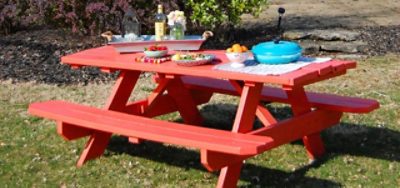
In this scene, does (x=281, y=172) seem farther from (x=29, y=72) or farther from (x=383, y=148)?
(x=29, y=72)

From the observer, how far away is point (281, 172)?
486cm

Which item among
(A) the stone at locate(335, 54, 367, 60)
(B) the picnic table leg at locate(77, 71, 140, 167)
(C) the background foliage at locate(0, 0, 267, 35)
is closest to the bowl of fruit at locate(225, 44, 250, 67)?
(B) the picnic table leg at locate(77, 71, 140, 167)

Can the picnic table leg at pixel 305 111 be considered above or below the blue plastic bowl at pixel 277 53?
below

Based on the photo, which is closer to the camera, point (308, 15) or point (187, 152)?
point (187, 152)

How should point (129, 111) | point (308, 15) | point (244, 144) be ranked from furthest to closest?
point (308, 15)
point (129, 111)
point (244, 144)

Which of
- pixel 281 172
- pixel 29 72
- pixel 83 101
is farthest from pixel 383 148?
pixel 29 72

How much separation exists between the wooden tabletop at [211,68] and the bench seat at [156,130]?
1.05ft

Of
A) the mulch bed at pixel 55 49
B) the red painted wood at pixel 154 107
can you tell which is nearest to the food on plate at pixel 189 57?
the red painted wood at pixel 154 107

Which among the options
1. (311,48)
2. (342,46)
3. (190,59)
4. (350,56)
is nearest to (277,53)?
(190,59)

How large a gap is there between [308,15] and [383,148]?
7.99 metres

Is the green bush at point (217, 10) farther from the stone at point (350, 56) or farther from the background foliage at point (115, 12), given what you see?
the stone at point (350, 56)

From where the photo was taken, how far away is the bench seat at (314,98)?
16.1 feet

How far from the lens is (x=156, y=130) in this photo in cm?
432

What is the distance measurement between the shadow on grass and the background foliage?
3474 mm
